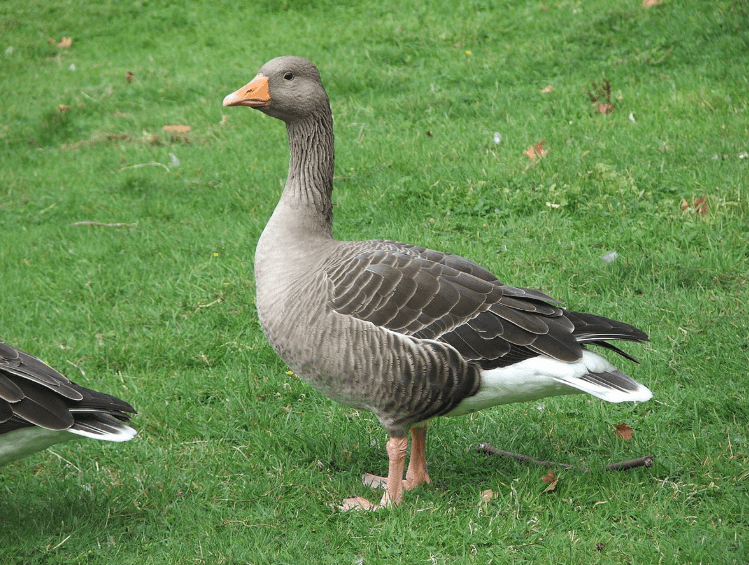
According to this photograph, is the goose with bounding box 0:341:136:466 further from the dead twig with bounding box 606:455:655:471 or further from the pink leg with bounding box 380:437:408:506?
the dead twig with bounding box 606:455:655:471

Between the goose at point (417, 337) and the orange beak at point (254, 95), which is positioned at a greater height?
the orange beak at point (254, 95)

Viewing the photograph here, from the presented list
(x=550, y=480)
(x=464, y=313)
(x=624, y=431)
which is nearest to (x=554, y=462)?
(x=550, y=480)

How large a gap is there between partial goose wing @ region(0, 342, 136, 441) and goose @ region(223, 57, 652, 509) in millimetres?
871

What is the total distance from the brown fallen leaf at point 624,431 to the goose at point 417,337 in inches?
25.9

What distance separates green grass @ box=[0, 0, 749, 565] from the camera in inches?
148

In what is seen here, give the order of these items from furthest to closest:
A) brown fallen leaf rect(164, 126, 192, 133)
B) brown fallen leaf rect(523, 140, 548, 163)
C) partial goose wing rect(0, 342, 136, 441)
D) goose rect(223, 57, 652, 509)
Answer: brown fallen leaf rect(164, 126, 192, 133), brown fallen leaf rect(523, 140, 548, 163), goose rect(223, 57, 652, 509), partial goose wing rect(0, 342, 136, 441)

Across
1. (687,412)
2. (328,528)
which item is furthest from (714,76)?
(328,528)

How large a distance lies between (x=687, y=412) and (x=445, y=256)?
1.61 m

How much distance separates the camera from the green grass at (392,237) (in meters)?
3.76

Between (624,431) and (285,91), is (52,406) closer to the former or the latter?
(285,91)

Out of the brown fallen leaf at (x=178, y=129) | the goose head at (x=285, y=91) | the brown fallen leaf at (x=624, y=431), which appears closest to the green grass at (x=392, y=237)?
the brown fallen leaf at (x=624, y=431)

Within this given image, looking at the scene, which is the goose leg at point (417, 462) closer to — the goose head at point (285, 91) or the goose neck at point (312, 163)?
the goose neck at point (312, 163)

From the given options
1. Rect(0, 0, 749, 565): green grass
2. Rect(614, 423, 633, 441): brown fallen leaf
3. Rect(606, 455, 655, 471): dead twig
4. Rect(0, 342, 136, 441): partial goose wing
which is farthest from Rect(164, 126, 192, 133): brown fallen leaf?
Rect(606, 455, 655, 471): dead twig

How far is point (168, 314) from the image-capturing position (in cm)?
582
